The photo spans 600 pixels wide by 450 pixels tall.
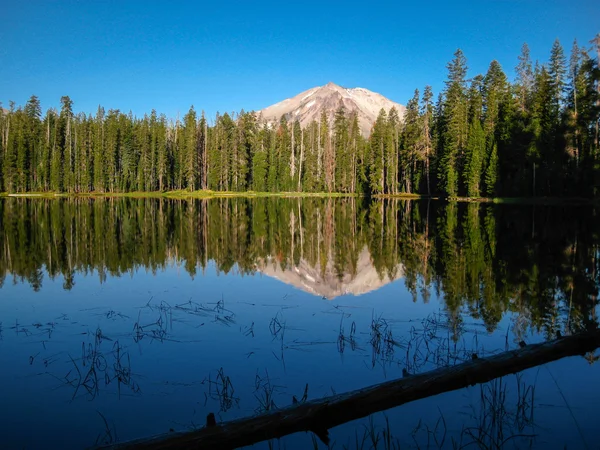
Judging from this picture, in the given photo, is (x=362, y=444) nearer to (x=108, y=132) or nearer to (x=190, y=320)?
(x=190, y=320)

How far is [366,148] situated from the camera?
82812 mm

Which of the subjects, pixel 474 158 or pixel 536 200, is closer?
pixel 536 200

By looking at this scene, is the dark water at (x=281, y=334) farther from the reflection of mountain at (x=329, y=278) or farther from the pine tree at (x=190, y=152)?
the pine tree at (x=190, y=152)

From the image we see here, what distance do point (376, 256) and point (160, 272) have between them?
817 centimetres

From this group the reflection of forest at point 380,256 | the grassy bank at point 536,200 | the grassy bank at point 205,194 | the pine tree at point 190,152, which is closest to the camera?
the reflection of forest at point 380,256

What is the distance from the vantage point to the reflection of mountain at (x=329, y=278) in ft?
41.4

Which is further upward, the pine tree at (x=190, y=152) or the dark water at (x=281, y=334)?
the pine tree at (x=190, y=152)

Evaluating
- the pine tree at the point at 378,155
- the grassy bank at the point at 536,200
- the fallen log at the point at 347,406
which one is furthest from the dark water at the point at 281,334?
the pine tree at the point at 378,155

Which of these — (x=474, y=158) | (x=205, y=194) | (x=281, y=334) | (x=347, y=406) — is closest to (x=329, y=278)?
(x=281, y=334)

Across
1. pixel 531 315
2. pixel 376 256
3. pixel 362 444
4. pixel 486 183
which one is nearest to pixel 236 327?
pixel 362 444

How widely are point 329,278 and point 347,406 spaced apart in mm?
8864

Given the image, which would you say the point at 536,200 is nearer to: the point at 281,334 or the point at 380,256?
the point at 380,256

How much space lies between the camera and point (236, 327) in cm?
929

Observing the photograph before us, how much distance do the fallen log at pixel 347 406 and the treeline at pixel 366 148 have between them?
138 feet
